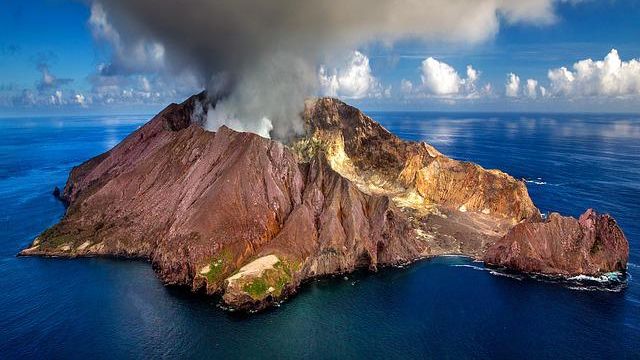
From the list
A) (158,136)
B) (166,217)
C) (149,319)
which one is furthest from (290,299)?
(158,136)

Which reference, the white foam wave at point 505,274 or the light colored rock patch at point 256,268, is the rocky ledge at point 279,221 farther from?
the white foam wave at point 505,274

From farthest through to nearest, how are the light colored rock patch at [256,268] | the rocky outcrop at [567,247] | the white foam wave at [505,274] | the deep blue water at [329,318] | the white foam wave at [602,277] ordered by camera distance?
the rocky outcrop at [567,247], the white foam wave at [505,274], the white foam wave at [602,277], the light colored rock patch at [256,268], the deep blue water at [329,318]

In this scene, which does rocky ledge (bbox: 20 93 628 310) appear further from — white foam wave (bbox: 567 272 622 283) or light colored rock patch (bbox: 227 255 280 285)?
white foam wave (bbox: 567 272 622 283)

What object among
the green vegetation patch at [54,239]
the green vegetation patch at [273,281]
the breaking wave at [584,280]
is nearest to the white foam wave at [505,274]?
the breaking wave at [584,280]

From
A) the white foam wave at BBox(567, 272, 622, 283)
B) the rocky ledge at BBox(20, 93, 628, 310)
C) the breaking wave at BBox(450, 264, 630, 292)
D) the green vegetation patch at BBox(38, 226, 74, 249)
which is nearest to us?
the rocky ledge at BBox(20, 93, 628, 310)

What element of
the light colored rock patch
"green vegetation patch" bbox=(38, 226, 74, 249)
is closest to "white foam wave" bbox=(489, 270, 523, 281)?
the light colored rock patch

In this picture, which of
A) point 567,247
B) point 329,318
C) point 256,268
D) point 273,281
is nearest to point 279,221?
point 256,268

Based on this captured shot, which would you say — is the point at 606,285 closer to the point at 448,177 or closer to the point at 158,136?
the point at 448,177
